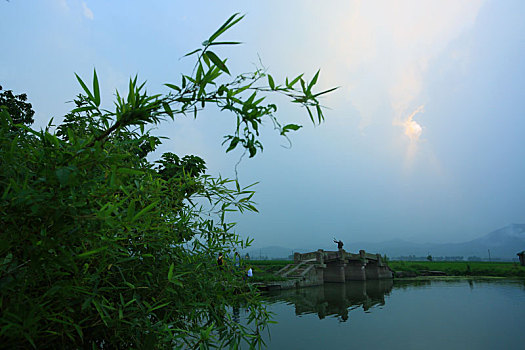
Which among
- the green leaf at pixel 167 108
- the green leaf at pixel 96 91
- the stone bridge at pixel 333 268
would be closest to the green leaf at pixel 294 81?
the green leaf at pixel 167 108

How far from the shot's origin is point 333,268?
1001 inches

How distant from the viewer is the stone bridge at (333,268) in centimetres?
2136

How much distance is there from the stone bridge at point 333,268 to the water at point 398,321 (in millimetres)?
2985

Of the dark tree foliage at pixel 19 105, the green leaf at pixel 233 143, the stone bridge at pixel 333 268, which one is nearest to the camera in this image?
the green leaf at pixel 233 143

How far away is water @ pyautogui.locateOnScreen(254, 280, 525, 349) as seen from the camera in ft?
29.5

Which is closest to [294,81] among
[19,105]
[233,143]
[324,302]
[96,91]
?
[233,143]

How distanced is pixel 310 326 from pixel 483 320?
7.04 metres

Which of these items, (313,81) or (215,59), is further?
(313,81)

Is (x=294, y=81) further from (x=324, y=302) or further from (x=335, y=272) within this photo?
(x=335, y=272)

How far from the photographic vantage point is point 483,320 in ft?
39.4

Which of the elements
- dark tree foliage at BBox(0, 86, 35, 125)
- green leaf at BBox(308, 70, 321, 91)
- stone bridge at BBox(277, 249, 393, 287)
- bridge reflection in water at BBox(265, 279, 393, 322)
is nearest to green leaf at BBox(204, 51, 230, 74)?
green leaf at BBox(308, 70, 321, 91)

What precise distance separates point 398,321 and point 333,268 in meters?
13.7

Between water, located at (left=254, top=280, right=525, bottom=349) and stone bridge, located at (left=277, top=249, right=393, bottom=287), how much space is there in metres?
2.98

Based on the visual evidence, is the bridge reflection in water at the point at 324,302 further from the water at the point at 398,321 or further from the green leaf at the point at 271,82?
the green leaf at the point at 271,82
